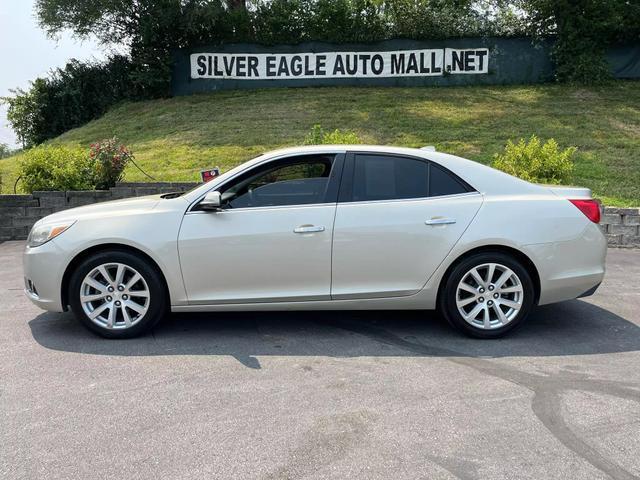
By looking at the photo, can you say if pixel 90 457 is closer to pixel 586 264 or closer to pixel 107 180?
pixel 586 264

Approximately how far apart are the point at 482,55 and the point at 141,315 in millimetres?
16021

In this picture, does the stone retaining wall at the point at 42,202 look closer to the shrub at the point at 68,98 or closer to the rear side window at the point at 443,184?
the rear side window at the point at 443,184

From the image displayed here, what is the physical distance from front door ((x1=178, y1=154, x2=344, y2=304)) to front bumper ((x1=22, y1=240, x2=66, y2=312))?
3.33ft

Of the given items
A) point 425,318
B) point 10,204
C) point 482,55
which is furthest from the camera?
point 482,55

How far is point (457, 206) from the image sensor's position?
4.83 m

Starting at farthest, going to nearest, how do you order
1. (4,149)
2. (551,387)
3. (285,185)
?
(4,149) < (285,185) < (551,387)

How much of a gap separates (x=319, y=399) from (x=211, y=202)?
186 centimetres

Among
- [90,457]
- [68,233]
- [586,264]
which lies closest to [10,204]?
[68,233]

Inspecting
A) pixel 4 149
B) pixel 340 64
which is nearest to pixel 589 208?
pixel 340 64

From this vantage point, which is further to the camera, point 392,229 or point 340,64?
point 340,64

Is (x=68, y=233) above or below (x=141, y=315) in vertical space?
above

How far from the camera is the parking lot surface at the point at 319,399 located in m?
3.02

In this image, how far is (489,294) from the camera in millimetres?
4848

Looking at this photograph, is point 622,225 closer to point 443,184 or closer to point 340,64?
point 443,184
